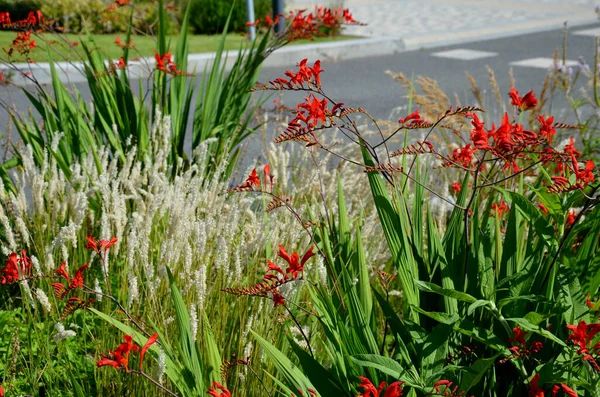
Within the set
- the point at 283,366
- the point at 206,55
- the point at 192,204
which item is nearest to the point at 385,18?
the point at 206,55

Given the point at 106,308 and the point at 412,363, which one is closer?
the point at 412,363

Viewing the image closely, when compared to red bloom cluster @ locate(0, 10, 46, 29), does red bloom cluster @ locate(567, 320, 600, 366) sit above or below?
below

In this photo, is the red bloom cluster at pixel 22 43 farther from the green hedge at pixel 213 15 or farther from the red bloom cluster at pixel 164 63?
the green hedge at pixel 213 15

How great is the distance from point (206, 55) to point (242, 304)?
28.4 feet

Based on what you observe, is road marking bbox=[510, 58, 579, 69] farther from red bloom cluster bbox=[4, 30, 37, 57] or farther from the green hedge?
red bloom cluster bbox=[4, 30, 37, 57]

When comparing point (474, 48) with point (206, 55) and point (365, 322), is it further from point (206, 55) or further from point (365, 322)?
point (365, 322)

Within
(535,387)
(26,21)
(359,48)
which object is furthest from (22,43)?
(359,48)

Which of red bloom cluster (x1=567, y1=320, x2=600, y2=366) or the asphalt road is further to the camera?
the asphalt road

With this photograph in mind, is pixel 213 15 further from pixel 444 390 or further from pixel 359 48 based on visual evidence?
pixel 444 390

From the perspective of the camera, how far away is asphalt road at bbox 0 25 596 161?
30.0 feet

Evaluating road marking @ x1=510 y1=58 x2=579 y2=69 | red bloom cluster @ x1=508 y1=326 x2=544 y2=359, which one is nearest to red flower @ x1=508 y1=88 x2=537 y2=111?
red bloom cluster @ x1=508 y1=326 x2=544 y2=359

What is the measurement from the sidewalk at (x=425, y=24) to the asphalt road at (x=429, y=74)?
0.81 ft

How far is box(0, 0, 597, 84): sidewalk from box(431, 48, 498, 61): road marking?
545 mm

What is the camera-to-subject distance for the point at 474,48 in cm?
1339
